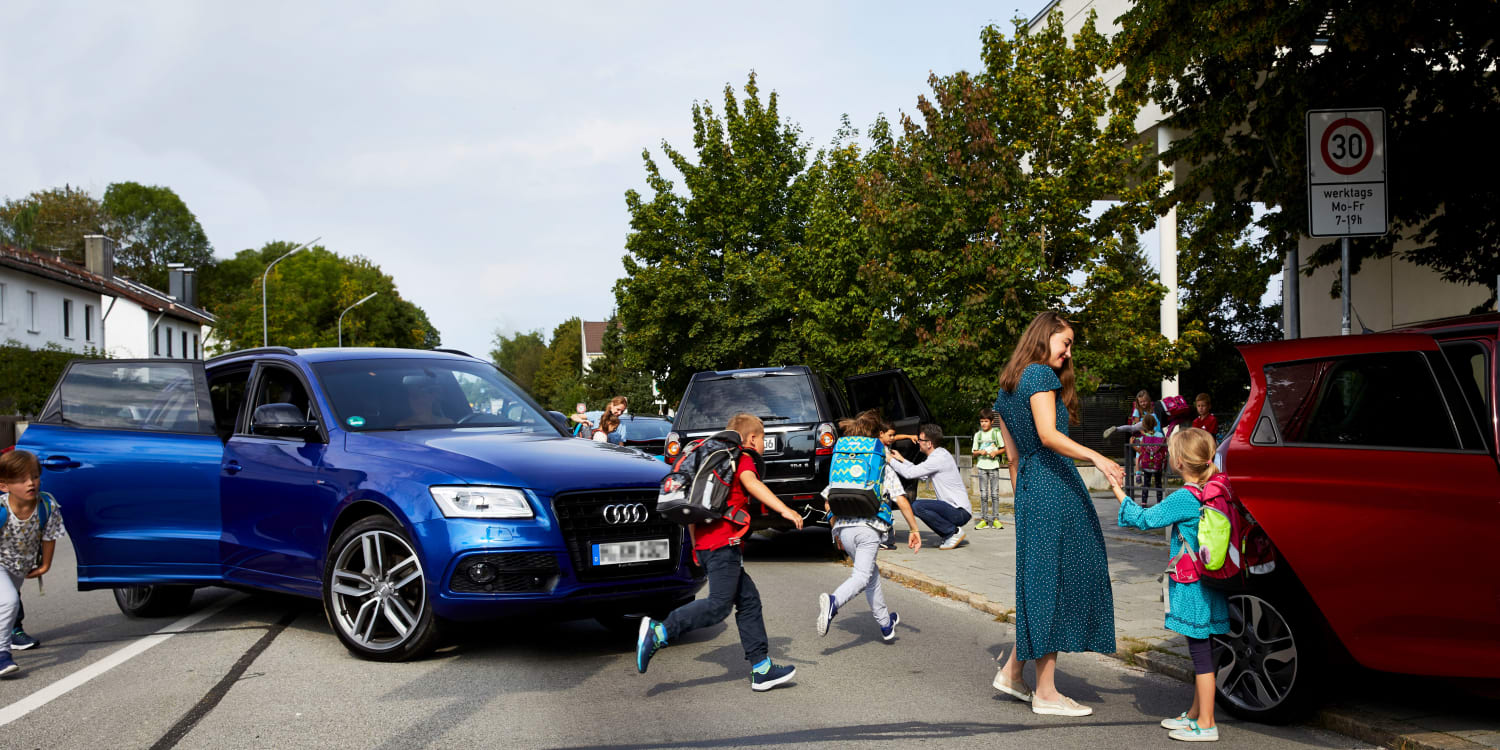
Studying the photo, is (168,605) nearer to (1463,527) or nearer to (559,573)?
(559,573)

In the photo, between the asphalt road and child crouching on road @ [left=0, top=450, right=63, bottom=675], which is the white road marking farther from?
child crouching on road @ [left=0, top=450, right=63, bottom=675]

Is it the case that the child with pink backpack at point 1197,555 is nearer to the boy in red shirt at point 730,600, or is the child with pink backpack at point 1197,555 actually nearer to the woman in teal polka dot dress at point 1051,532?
the woman in teal polka dot dress at point 1051,532

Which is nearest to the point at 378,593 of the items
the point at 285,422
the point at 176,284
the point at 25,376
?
the point at 285,422

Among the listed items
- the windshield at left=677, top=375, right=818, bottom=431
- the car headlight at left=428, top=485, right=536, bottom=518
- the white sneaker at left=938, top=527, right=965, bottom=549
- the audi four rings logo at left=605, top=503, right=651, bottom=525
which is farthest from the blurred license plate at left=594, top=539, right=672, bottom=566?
the white sneaker at left=938, top=527, right=965, bottom=549

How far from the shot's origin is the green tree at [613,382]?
7188cm

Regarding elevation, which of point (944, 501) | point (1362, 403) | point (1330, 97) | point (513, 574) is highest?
point (1330, 97)

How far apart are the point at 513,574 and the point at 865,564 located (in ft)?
7.58

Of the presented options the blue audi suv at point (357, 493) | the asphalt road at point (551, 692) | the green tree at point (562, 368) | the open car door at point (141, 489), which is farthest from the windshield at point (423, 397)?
the green tree at point (562, 368)

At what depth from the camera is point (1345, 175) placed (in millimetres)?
7828

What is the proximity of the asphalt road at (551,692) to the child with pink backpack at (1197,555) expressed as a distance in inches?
7.2

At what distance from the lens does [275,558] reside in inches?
291

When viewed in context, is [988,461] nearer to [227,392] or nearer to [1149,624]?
[1149,624]

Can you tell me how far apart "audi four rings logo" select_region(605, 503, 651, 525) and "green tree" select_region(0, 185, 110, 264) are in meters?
78.1

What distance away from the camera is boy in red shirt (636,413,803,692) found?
6.17m
